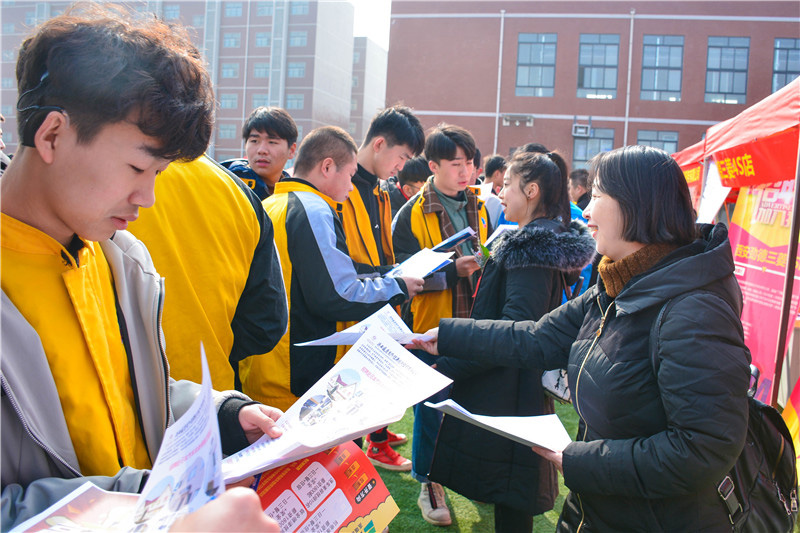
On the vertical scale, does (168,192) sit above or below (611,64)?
below

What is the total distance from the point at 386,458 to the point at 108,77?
320cm

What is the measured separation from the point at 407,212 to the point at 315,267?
1.35 meters

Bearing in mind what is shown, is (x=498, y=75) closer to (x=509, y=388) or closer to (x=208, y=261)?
(x=509, y=388)

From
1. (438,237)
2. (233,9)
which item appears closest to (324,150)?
(438,237)

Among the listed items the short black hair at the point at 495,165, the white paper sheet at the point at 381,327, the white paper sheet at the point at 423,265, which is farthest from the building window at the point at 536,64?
the white paper sheet at the point at 381,327

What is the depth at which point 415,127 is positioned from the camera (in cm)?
320

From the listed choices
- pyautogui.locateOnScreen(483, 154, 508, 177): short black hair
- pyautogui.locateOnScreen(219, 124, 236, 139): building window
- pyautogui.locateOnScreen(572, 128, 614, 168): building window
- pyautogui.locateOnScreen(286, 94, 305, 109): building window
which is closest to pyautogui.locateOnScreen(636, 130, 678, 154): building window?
pyautogui.locateOnScreen(572, 128, 614, 168): building window

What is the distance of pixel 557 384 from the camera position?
2.27 m

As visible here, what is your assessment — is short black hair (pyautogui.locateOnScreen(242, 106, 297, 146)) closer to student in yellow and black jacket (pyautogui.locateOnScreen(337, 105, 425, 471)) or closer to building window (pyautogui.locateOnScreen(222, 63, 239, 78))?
student in yellow and black jacket (pyautogui.locateOnScreen(337, 105, 425, 471))

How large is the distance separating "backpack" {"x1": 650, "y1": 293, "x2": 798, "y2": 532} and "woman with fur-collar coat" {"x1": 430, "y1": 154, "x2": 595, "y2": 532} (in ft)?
2.79

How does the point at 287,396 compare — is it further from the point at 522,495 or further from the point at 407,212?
the point at 407,212

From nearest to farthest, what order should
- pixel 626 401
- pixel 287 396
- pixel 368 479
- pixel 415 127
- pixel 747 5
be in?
pixel 368 479
pixel 626 401
pixel 287 396
pixel 415 127
pixel 747 5

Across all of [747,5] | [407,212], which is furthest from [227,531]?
[747,5]

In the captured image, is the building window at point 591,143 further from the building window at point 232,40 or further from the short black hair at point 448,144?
the building window at point 232,40
